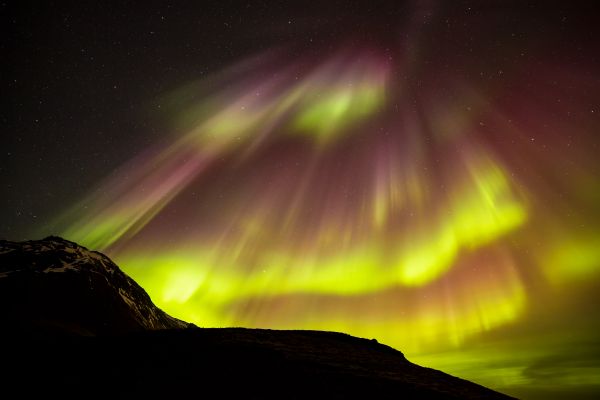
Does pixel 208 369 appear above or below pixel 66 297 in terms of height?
below

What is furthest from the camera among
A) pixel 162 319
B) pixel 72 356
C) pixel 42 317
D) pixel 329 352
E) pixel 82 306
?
pixel 162 319

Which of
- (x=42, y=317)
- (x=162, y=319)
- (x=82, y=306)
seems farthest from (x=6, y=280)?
(x=162, y=319)

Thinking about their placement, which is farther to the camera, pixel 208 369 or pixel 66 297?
pixel 66 297

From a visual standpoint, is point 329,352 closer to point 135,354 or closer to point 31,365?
point 135,354

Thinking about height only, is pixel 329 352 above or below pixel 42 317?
below

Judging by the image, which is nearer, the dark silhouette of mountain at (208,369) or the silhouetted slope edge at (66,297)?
the dark silhouette of mountain at (208,369)

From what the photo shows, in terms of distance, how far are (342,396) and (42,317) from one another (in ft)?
447

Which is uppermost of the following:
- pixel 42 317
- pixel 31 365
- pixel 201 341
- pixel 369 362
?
pixel 42 317

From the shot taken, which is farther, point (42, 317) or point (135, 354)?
point (42, 317)

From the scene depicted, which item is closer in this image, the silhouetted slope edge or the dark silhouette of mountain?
the dark silhouette of mountain

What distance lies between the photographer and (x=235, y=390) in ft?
45.0

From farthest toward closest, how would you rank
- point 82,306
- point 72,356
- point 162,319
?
point 162,319 < point 82,306 < point 72,356

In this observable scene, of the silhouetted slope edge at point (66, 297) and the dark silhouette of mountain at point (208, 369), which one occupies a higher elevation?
the silhouetted slope edge at point (66, 297)

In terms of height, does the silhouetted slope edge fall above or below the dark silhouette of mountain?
above
